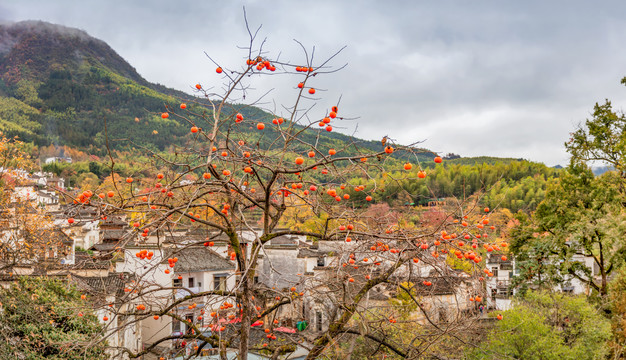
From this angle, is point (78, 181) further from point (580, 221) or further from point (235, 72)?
point (235, 72)

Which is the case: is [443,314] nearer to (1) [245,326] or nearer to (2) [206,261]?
(1) [245,326]

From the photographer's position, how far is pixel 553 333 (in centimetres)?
1255

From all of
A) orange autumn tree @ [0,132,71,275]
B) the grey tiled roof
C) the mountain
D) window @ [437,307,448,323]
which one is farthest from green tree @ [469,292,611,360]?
the mountain

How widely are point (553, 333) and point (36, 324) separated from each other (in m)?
12.4

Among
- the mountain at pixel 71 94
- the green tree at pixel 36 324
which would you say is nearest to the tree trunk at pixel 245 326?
the green tree at pixel 36 324

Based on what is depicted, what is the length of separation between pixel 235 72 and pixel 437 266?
231cm

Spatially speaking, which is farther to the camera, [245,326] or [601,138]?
[601,138]

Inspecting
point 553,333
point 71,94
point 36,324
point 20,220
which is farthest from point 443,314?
point 71,94

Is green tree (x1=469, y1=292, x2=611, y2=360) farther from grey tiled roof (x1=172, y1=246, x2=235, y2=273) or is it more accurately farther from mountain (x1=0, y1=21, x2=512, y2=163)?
mountain (x1=0, y1=21, x2=512, y2=163)

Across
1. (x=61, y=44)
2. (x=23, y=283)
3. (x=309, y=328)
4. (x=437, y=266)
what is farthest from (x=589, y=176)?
(x=61, y=44)

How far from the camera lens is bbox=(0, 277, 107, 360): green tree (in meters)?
8.24

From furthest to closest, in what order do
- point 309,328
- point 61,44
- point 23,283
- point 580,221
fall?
point 61,44 → point 309,328 → point 580,221 → point 23,283

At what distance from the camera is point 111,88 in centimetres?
11769

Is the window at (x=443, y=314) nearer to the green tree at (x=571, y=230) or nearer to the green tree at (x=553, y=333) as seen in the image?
the green tree at (x=553, y=333)
